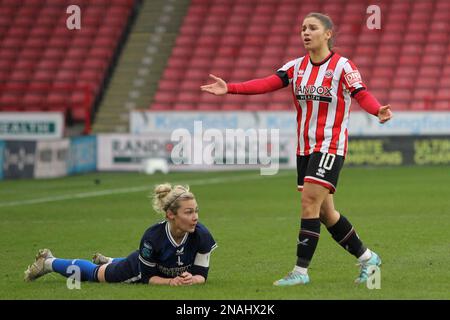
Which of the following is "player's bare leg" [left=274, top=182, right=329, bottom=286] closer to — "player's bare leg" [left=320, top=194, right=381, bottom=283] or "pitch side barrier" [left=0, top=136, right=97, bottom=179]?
"player's bare leg" [left=320, top=194, right=381, bottom=283]

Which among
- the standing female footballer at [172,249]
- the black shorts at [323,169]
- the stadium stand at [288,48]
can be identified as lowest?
the standing female footballer at [172,249]

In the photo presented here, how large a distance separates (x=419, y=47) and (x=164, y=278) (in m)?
23.1

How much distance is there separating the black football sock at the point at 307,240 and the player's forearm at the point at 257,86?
3.65 ft

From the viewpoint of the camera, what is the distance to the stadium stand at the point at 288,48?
29.5 metres

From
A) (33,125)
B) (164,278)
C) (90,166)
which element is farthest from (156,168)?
(164,278)

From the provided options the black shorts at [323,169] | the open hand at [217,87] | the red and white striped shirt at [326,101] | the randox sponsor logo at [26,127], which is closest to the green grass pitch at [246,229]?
the black shorts at [323,169]

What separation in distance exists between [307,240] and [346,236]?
429mm

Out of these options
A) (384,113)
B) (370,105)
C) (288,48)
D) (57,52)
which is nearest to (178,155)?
(288,48)

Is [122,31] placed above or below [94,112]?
above

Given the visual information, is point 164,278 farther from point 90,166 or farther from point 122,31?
point 122,31

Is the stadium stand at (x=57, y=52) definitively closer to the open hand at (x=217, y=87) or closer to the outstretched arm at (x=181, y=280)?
the open hand at (x=217, y=87)

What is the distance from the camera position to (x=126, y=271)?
8.72 m

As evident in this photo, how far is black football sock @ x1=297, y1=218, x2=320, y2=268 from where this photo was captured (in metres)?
8.53

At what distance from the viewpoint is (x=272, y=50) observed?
1227 inches
